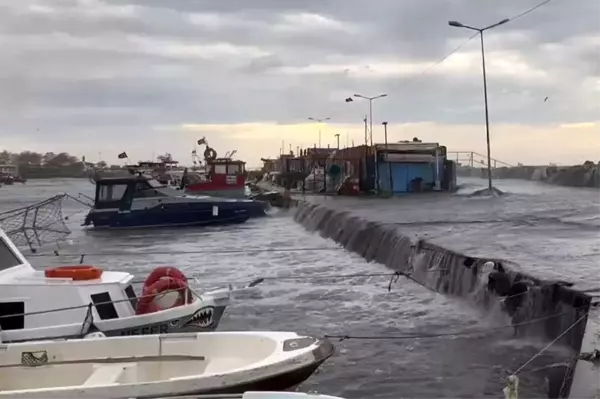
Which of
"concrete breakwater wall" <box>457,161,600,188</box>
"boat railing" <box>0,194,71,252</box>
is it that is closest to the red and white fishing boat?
"boat railing" <box>0,194,71,252</box>

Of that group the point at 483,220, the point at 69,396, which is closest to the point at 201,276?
the point at 483,220

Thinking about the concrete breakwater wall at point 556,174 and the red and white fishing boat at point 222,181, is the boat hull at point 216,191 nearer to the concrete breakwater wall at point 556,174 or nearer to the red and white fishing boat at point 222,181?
the red and white fishing boat at point 222,181

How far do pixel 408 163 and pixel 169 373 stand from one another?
43.8 meters

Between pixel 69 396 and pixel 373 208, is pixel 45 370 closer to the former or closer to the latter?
pixel 69 396

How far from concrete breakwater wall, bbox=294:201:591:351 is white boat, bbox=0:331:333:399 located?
16.2 feet

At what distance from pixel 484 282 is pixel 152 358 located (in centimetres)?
883

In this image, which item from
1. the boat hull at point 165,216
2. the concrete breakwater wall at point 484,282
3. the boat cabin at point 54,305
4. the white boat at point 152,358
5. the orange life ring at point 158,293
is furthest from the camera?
the boat hull at point 165,216

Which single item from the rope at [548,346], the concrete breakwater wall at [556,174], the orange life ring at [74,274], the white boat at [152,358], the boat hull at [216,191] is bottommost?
the rope at [548,346]

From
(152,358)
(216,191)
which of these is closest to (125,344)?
(152,358)

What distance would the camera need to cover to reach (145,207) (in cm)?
4009

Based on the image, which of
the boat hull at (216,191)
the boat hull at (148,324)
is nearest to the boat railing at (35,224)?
the boat hull at (148,324)

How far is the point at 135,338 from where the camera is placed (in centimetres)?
915

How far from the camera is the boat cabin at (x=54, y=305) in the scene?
10914mm

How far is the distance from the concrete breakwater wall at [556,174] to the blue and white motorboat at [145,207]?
4064 centimetres
